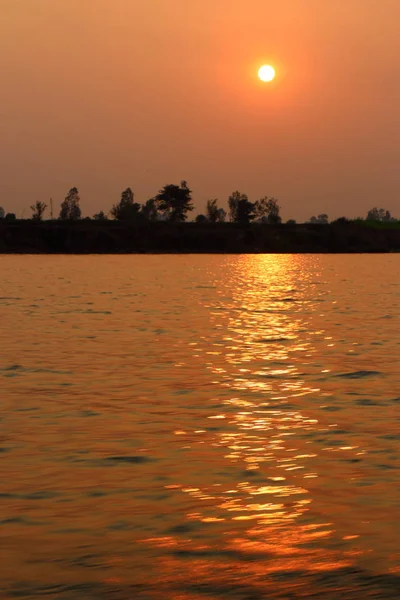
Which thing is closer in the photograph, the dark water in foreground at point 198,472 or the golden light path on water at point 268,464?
the dark water in foreground at point 198,472

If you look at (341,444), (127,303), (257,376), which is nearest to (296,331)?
(257,376)

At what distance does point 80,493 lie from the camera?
14266 millimetres

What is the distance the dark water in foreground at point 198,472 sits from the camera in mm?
10938

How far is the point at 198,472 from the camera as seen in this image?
15578mm

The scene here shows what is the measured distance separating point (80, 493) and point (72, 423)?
18.2ft

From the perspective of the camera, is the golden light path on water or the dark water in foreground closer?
the dark water in foreground

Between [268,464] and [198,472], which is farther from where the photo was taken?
[268,464]

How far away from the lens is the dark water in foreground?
10938 mm

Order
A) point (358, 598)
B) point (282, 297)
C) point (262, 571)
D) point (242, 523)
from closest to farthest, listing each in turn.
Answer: point (358, 598), point (262, 571), point (242, 523), point (282, 297)

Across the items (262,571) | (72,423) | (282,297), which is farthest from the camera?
(282,297)

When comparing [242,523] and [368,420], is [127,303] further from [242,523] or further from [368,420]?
[242,523]

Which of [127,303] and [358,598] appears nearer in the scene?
[358,598]

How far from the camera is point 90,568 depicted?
11047 mm

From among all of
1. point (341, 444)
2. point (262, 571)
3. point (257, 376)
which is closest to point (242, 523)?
point (262, 571)
